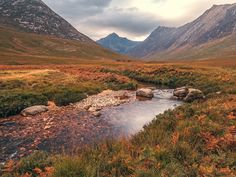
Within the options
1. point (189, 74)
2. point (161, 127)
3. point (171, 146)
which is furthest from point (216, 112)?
point (189, 74)

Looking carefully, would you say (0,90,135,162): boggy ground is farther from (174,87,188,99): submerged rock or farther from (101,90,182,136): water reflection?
(174,87,188,99): submerged rock

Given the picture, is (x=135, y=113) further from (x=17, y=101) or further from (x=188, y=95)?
(x=17, y=101)

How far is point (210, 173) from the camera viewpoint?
6.64 metres

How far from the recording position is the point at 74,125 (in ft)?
57.0

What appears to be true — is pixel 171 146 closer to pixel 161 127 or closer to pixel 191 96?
pixel 161 127

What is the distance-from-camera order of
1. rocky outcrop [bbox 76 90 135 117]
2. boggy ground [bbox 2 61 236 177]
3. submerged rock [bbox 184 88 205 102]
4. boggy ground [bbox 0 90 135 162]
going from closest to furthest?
boggy ground [bbox 2 61 236 177], boggy ground [bbox 0 90 135 162], rocky outcrop [bbox 76 90 135 117], submerged rock [bbox 184 88 205 102]

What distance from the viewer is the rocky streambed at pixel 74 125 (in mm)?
13570

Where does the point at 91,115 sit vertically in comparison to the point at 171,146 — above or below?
below

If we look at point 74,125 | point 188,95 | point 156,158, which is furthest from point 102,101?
point 156,158

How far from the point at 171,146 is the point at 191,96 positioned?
752 inches

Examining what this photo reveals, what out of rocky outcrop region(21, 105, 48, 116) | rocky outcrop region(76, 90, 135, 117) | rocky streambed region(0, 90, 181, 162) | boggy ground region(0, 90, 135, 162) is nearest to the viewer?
boggy ground region(0, 90, 135, 162)

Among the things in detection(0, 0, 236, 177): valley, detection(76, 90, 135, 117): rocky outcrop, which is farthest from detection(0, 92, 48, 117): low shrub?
detection(76, 90, 135, 117): rocky outcrop

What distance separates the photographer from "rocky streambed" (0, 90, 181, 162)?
13.6 metres

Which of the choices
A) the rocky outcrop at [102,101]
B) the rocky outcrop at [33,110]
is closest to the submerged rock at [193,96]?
the rocky outcrop at [102,101]
